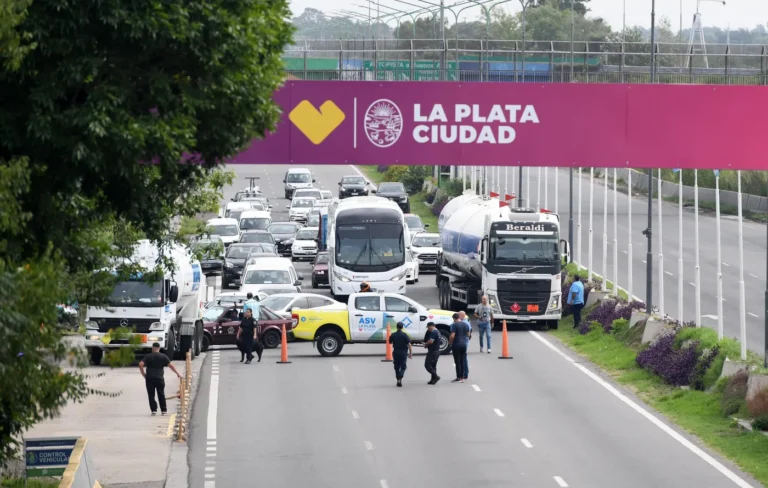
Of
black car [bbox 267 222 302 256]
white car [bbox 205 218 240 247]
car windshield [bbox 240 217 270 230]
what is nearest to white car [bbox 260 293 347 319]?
white car [bbox 205 218 240 247]

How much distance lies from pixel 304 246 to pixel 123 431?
33877 millimetres

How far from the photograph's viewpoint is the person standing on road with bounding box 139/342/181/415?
88.3ft

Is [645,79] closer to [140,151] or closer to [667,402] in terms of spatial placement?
[667,402]

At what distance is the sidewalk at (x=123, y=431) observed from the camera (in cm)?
2223

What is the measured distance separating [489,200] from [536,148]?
24.9m

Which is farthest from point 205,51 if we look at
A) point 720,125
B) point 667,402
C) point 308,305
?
point 308,305

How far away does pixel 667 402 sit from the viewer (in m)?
28.8

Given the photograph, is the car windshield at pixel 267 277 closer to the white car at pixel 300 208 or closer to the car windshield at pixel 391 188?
the white car at pixel 300 208

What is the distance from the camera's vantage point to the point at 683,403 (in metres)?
28.3

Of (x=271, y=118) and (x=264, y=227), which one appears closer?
(x=271, y=118)

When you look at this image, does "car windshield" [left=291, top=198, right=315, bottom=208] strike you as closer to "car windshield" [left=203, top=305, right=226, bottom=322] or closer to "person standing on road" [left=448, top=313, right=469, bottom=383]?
"car windshield" [left=203, top=305, right=226, bottom=322]

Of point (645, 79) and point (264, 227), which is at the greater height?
point (645, 79)

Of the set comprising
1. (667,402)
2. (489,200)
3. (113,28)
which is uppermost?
(113,28)

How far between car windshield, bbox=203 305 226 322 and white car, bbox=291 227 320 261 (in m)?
20.4
